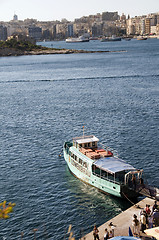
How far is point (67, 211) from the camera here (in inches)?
1302

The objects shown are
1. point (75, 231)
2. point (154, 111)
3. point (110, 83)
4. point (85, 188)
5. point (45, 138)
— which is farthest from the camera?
point (110, 83)

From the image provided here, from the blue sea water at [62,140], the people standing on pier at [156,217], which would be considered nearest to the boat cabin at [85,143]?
the blue sea water at [62,140]

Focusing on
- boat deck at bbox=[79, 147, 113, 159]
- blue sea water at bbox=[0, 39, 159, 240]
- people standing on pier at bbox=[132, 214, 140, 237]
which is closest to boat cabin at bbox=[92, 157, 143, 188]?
boat deck at bbox=[79, 147, 113, 159]

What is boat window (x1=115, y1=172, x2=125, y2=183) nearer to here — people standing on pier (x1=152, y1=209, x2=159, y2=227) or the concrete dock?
the concrete dock

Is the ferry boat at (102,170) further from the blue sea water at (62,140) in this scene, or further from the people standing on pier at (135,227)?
the people standing on pier at (135,227)

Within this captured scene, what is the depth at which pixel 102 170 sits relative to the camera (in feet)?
118

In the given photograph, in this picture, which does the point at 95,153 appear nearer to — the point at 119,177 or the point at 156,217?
the point at 119,177

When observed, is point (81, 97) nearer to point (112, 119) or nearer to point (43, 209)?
point (112, 119)

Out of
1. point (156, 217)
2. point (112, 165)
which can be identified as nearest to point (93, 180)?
point (112, 165)

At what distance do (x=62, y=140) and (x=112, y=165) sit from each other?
18497mm

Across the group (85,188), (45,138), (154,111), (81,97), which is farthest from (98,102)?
(85,188)

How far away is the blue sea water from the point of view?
32.2m

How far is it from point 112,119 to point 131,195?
30831mm

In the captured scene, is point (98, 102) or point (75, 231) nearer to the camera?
point (75, 231)
